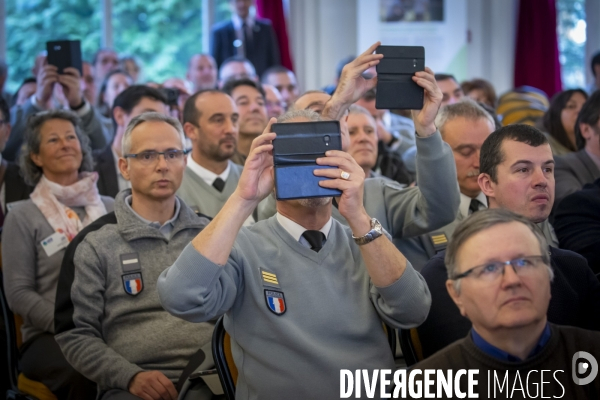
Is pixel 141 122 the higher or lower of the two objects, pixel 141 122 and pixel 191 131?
the higher

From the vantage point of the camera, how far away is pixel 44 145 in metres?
3.55

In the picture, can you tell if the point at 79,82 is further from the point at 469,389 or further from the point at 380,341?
the point at 469,389

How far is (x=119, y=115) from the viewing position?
15.0 feet

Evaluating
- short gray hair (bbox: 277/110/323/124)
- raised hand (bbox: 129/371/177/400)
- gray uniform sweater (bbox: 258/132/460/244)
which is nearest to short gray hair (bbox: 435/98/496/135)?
gray uniform sweater (bbox: 258/132/460/244)

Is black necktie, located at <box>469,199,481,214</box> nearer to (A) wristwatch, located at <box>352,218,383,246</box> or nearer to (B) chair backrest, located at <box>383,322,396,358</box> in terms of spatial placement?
(B) chair backrest, located at <box>383,322,396,358</box>

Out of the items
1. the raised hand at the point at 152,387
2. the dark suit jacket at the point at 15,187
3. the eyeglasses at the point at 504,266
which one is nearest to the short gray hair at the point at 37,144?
the dark suit jacket at the point at 15,187

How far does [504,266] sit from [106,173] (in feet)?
9.73

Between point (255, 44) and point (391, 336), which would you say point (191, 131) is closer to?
point (391, 336)

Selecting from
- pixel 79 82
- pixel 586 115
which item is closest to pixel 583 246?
pixel 586 115

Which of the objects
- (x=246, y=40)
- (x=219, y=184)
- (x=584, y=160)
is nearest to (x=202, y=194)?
(x=219, y=184)

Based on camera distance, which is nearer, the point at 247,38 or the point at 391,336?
the point at 391,336

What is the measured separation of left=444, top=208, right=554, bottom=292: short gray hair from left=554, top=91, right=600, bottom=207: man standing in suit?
202 cm

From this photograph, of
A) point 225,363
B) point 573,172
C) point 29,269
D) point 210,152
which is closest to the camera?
point 225,363

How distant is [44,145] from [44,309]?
0.91 m
